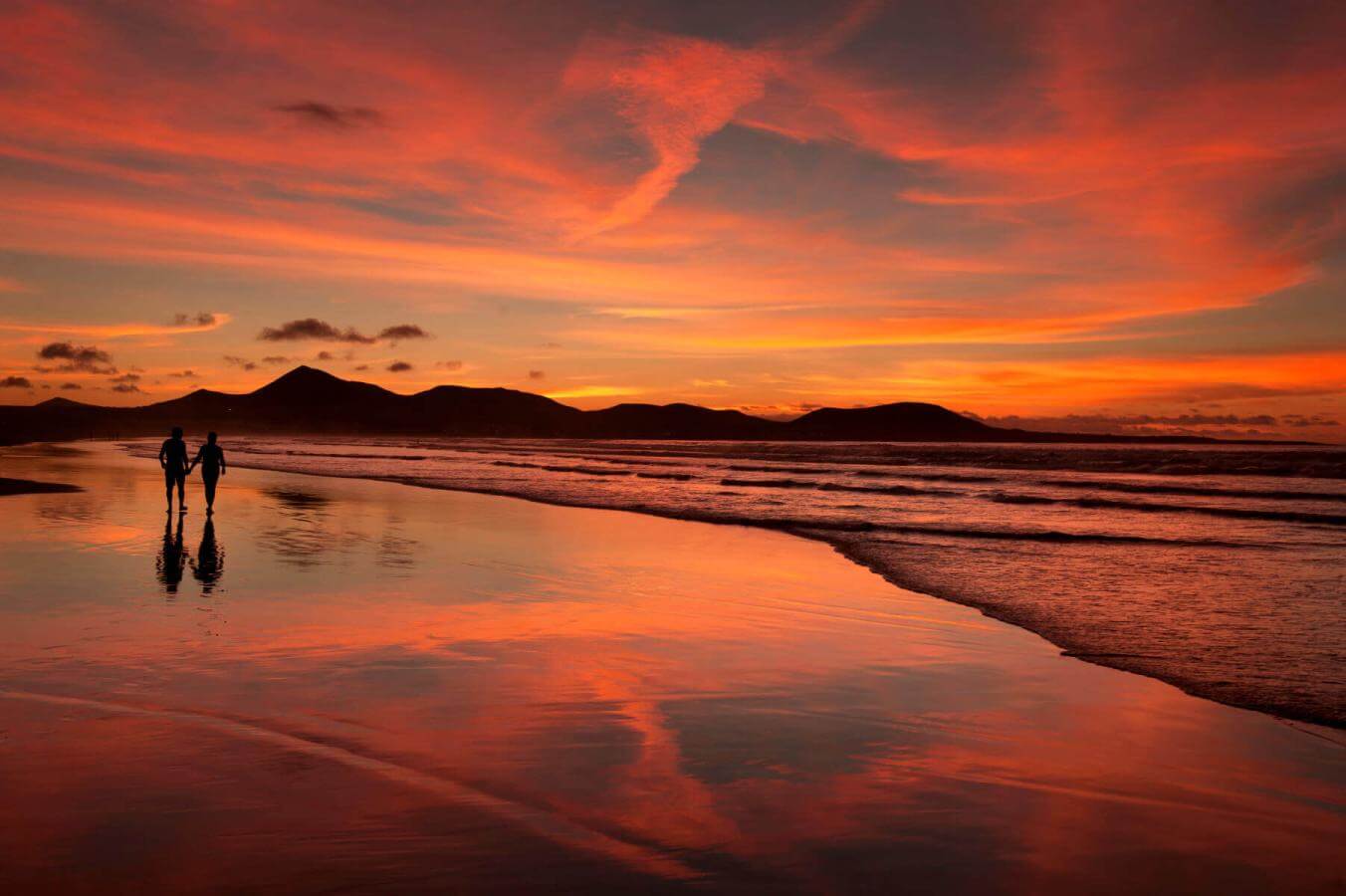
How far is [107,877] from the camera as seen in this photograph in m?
4.58

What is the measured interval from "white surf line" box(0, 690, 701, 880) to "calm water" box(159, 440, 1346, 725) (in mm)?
5907

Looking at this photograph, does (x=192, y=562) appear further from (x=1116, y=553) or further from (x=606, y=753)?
(x=1116, y=553)

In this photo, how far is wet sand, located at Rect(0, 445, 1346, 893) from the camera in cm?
488

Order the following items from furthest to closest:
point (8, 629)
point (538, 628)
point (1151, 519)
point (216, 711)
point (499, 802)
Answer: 1. point (1151, 519)
2. point (538, 628)
3. point (8, 629)
4. point (216, 711)
5. point (499, 802)

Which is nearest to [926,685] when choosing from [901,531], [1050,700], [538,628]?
[1050,700]

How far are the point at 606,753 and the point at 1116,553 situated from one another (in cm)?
1571

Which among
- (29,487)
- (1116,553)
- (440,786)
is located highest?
(29,487)

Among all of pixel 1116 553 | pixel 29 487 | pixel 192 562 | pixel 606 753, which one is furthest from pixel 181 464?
pixel 1116 553

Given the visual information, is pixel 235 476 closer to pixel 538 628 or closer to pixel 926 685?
pixel 538 628

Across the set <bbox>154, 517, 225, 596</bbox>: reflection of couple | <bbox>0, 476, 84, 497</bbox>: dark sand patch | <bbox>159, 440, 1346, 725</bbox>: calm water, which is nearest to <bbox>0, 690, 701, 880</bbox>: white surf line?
<bbox>154, 517, 225, 596</bbox>: reflection of couple

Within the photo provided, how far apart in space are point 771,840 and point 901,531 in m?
18.4

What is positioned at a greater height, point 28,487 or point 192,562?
point 28,487

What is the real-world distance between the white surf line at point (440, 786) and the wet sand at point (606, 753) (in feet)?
0.07

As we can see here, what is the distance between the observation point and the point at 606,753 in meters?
6.49
